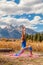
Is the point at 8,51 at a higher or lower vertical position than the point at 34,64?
lower

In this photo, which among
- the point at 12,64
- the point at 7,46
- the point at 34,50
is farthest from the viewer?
the point at 7,46

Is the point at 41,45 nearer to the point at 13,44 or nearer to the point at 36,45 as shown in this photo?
the point at 36,45

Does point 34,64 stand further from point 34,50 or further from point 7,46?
point 7,46

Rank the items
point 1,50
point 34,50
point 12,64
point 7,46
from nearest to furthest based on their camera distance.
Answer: point 12,64
point 1,50
point 34,50
point 7,46

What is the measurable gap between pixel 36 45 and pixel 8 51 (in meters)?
2.74

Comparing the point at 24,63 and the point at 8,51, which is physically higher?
the point at 24,63

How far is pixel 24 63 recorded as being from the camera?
11.4 meters

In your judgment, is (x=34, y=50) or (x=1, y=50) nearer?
(x=1, y=50)

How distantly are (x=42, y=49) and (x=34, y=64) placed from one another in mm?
8365

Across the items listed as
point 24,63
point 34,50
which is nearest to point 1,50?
point 34,50

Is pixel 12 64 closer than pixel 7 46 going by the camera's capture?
Yes

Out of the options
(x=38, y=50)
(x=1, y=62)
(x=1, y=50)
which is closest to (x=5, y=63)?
(x=1, y=62)

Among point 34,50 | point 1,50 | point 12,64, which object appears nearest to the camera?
point 12,64

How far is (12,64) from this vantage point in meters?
10.9
